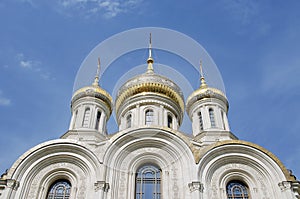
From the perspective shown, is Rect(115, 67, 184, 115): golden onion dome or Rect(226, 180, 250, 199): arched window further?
Rect(115, 67, 184, 115): golden onion dome

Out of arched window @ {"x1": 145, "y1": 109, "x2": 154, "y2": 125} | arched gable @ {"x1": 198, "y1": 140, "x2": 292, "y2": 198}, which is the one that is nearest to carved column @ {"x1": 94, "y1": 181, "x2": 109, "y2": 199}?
arched gable @ {"x1": 198, "y1": 140, "x2": 292, "y2": 198}

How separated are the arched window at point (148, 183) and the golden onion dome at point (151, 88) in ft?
21.4

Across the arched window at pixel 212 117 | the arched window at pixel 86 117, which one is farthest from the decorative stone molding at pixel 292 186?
the arched window at pixel 86 117

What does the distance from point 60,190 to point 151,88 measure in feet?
28.7

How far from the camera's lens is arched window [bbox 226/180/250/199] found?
517 inches

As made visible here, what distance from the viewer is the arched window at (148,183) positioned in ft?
43.0

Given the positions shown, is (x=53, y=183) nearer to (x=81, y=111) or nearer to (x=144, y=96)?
(x=81, y=111)

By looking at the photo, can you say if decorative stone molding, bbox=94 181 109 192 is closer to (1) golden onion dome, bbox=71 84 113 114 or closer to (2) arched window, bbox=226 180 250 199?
(2) arched window, bbox=226 180 250 199

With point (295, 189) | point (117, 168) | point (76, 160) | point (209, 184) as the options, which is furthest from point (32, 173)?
point (295, 189)

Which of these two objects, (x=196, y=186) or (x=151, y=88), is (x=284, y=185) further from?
(x=151, y=88)

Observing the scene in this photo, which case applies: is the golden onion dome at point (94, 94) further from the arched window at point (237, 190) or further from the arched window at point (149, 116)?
the arched window at point (237, 190)

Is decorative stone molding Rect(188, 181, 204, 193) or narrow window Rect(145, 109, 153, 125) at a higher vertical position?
narrow window Rect(145, 109, 153, 125)

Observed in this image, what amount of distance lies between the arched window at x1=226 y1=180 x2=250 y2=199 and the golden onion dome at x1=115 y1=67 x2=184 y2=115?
741 centimetres

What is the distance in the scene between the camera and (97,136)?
59.2 ft
